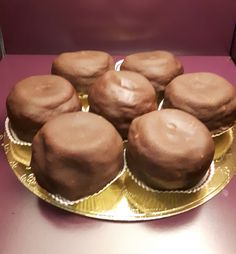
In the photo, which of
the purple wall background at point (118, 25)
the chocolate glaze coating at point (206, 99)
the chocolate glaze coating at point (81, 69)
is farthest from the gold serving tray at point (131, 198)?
the purple wall background at point (118, 25)

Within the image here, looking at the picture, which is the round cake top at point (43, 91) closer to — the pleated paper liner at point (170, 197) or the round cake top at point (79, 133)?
the round cake top at point (79, 133)

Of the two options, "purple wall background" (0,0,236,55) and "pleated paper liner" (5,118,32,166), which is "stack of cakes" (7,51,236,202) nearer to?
"pleated paper liner" (5,118,32,166)

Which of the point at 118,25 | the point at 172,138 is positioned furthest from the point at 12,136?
the point at 118,25

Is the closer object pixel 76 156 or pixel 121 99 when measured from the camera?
pixel 76 156

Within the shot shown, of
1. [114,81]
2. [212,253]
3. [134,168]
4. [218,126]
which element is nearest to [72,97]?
[114,81]

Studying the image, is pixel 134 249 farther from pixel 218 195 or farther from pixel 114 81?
pixel 114 81

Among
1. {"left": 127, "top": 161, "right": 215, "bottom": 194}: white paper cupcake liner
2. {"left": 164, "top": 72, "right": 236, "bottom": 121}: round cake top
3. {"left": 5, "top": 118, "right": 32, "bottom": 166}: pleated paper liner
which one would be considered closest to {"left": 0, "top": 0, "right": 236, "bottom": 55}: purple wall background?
{"left": 164, "top": 72, "right": 236, "bottom": 121}: round cake top

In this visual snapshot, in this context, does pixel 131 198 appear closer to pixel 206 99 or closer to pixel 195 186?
pixel 195 186

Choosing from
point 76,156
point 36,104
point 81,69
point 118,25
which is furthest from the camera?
point 118,25
